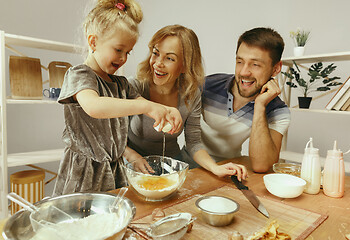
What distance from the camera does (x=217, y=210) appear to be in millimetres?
718

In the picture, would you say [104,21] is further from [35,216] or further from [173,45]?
[35,216]

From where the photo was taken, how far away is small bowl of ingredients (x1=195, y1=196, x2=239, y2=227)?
27.0 inches

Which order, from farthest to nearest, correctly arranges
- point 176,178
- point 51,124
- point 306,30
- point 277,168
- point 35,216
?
point 51,124, point 306,30, point 277,168, point 176,178, point 35,216

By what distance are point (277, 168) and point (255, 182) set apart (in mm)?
197

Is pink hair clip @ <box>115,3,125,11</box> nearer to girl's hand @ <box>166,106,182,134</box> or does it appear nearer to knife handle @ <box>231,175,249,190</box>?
girl's hand @ <box>166,106,182,134</box>

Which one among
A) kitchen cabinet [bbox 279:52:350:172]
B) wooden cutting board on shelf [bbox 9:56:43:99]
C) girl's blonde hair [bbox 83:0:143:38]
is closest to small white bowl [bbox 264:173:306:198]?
girl's blonde hair [bbox 83:0:143:38]

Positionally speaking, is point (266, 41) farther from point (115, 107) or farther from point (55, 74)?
point (55, 74)

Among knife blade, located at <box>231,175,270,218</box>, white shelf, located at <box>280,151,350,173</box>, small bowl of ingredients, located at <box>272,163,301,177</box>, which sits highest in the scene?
knife blade, located at <box>231,175,270,218</box>

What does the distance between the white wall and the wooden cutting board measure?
1.60 meters

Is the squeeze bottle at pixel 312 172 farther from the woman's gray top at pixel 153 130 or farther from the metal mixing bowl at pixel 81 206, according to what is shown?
the metal mixing bowl at pixel 81 206

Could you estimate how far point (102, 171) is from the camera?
112 cm

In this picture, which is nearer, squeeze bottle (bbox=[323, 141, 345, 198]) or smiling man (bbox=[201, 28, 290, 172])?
squeeze bottle (bbox=[323, 141, 345, 198])

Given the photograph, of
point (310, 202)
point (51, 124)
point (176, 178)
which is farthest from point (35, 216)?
point (51, 124)

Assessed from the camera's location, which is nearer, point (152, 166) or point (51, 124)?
point (152, 166)
